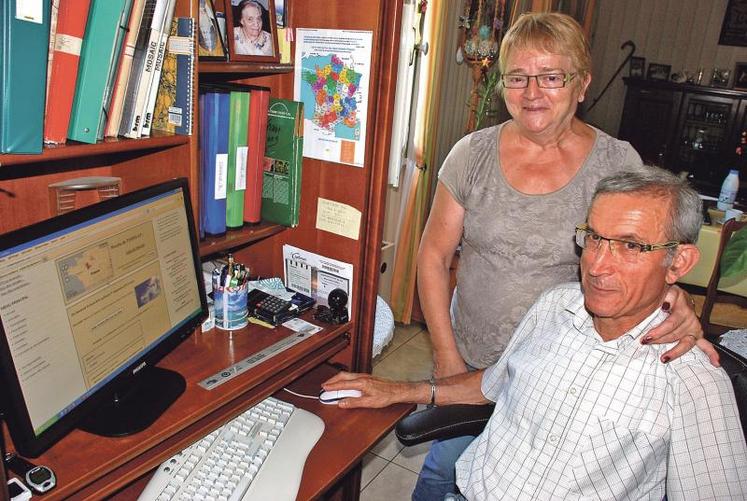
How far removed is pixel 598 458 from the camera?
127cm

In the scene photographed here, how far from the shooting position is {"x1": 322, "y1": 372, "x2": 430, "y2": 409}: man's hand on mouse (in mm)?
1485

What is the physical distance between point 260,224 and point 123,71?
0.61 metres

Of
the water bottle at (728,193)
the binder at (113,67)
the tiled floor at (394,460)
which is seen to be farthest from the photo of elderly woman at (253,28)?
the water bottle at (728,193)

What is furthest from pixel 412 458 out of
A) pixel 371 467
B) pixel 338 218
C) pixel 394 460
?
pixel 338 218

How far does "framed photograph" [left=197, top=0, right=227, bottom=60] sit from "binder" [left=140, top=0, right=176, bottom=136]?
0.41ft

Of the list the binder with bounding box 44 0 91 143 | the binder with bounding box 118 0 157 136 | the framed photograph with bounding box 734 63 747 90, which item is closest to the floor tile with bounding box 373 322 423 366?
the binder with bounding box 118 0 157 136

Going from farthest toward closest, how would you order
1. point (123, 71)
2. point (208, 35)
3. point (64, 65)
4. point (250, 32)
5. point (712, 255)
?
point (712, 255) < point (250, 32) < point (208, 35) < point (123, 71) < point (64, 65)

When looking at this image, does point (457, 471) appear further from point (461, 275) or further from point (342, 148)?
point (342, 148)

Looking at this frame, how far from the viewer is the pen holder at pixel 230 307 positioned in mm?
1479

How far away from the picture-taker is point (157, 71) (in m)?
1.17

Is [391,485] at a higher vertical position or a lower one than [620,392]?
lower

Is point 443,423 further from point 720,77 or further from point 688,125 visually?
point 720,77

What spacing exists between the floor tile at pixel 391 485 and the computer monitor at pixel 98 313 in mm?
1381

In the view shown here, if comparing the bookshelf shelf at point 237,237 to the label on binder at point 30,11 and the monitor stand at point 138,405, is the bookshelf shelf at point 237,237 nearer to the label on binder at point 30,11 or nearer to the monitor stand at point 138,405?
the monitor stand at point 138,405
